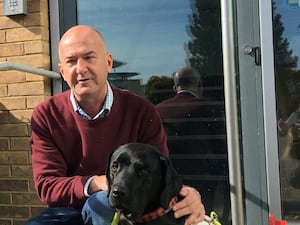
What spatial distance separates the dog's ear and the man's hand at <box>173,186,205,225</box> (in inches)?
2.7

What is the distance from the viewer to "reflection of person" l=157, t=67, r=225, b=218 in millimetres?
4059

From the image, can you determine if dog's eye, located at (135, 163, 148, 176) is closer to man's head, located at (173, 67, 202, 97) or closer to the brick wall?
man's head, located at (173, 67, 202, 97)

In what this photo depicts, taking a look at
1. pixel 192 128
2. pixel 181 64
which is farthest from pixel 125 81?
pixel 192 128

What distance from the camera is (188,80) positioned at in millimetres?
4094

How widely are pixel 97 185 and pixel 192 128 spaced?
1592 millimetres

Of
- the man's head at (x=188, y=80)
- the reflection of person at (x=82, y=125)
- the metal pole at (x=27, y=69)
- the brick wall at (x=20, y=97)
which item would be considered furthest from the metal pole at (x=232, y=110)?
the brick wall at (x=20, y=97)

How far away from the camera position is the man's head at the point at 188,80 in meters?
4.08

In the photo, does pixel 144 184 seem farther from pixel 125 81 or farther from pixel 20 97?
pixel 20 97

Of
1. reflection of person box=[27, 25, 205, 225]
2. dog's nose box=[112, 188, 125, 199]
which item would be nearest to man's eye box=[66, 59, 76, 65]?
reflection of person box=[27, 25, 205, 225]

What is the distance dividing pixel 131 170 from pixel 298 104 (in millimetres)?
1731

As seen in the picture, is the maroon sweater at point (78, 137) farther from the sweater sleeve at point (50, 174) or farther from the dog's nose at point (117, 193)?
the dog's nose at point (117, 193)

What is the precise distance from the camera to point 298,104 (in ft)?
12.5

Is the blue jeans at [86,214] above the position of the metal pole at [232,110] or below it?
below

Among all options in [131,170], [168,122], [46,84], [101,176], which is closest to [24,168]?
[46,84]
